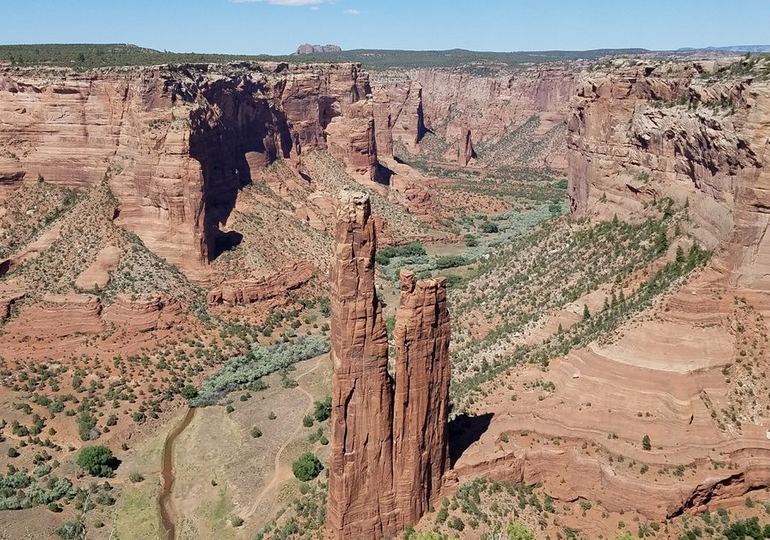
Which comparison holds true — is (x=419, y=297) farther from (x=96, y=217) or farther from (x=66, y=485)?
(x=96, y=217)

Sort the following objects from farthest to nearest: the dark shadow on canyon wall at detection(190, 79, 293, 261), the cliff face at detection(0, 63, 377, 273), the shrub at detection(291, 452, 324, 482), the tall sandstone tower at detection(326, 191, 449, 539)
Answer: the dark shadow on canyon wall at detection(190, 79, 293, 261) → the cliff face at detection(0, 63, 377, 273) → the shrub at detection(291, 452, 324, 482) → the tall sandstone tower at detection(326, 191, 449, 539)

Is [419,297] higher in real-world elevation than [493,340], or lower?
higher

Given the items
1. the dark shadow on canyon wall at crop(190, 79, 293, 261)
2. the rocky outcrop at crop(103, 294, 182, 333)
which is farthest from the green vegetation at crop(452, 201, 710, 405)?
the dark shadow on canyon wall at crop(190, 79, 293, 261)

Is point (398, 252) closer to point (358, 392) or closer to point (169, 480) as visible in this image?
point (169, 480)

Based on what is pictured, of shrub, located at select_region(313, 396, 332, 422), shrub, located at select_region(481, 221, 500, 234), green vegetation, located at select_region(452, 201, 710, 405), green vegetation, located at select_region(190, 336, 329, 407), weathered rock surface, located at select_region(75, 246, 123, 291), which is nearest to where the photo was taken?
green vegetation, located at select_region(452, 201, 710, 405)

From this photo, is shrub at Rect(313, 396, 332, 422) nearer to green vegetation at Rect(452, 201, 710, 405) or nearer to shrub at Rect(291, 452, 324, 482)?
shrub at Rect(291, 452, 324, 482)

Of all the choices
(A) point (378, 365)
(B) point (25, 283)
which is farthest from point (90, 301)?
(A) point (378, 365)
